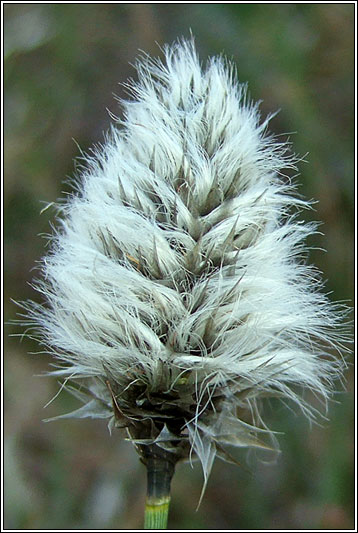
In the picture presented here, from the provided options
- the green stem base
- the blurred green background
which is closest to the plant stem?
the green stem base

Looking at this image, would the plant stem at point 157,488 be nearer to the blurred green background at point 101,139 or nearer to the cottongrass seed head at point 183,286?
the cottongrass seed head at point 183,286

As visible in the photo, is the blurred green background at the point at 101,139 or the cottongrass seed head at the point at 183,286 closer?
the cottongrass seed head at the point at 183,286

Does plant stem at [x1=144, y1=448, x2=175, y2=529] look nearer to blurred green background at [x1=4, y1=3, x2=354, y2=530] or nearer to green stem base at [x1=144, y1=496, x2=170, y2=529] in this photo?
green stem base at [x1=144, y1=496, x2=170, y2=529]

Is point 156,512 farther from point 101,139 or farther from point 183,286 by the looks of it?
point 101,139

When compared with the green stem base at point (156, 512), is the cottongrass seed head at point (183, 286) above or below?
above

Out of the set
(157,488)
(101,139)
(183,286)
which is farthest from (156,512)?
(101,139)

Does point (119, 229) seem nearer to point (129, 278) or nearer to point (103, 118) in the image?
point (129, 278)

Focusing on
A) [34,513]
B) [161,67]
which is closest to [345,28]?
[161,67]

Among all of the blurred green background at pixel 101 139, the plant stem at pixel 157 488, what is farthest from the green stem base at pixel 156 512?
the blurred green background at pixel 101 139
